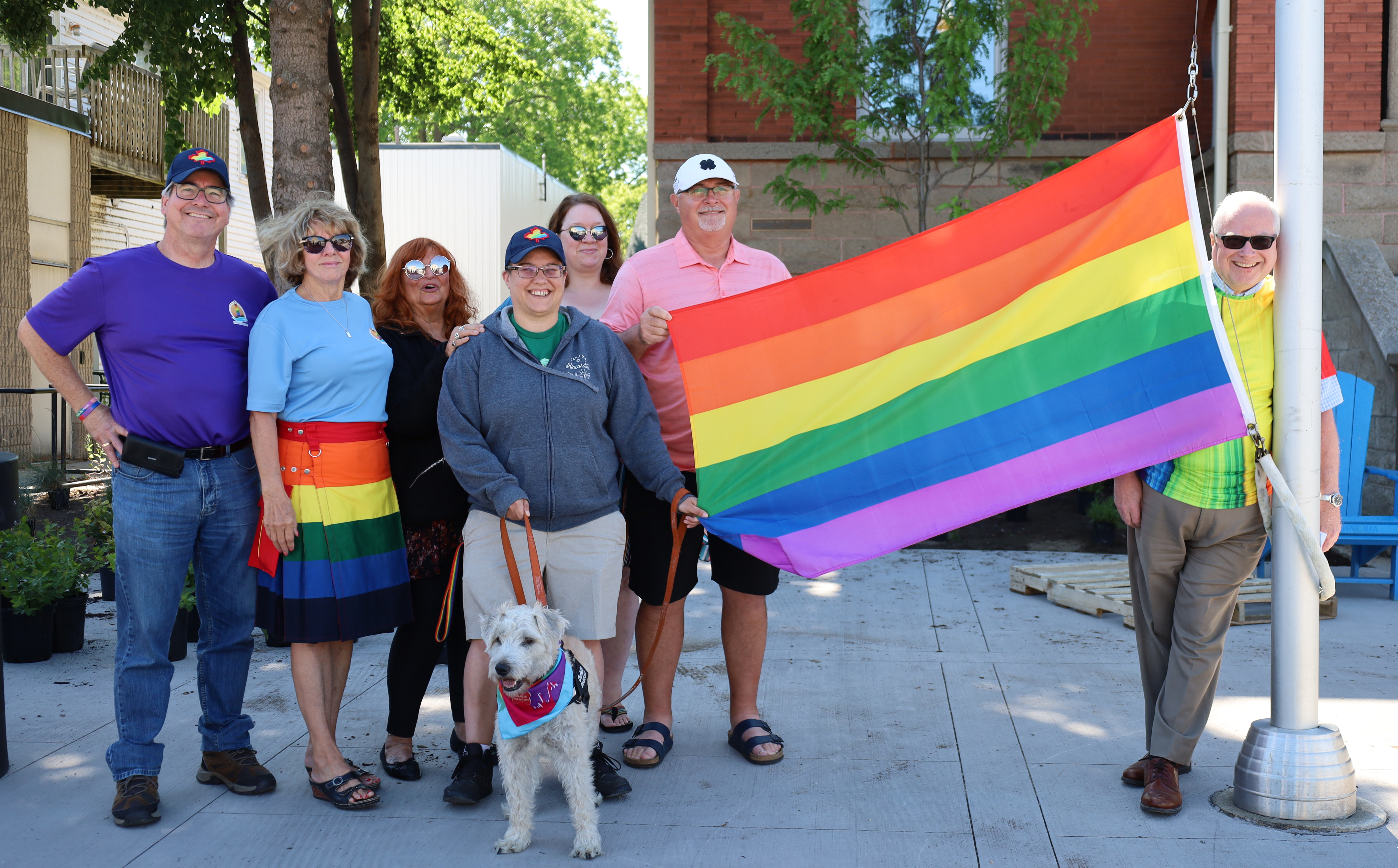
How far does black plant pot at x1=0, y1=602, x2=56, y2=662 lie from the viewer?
613 centimetres

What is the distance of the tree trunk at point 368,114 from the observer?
10766 millimetres

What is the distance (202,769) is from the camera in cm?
445

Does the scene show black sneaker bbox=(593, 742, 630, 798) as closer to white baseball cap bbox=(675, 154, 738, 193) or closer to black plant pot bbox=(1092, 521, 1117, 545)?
white baseball cap bbox=(675, 154, 738, 193)

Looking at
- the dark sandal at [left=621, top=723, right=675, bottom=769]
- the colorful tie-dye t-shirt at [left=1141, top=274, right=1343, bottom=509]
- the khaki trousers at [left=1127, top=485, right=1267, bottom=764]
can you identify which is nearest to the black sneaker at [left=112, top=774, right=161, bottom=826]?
the dark sandal at [left=621, top=723, right=675, bottom=769]

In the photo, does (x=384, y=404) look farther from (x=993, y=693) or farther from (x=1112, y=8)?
(x=1112, y=8)

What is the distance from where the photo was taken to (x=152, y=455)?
400 cm

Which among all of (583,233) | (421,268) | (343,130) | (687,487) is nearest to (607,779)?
(687,487)

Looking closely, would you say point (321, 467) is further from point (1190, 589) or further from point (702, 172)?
point (1190, 589)

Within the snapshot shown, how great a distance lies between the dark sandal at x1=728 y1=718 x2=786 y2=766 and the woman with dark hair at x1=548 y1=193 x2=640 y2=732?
0.57 metres

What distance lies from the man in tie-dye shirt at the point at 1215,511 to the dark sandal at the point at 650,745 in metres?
1.90

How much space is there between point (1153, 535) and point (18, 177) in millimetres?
17965

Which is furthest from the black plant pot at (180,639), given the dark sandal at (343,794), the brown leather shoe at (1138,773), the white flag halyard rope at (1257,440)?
the white flag halyard rope at (1257,440)

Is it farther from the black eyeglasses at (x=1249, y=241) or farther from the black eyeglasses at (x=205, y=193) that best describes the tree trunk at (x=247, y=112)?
the black eyeglasses at (x=1249, y=241)

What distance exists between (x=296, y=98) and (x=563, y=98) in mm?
46369
